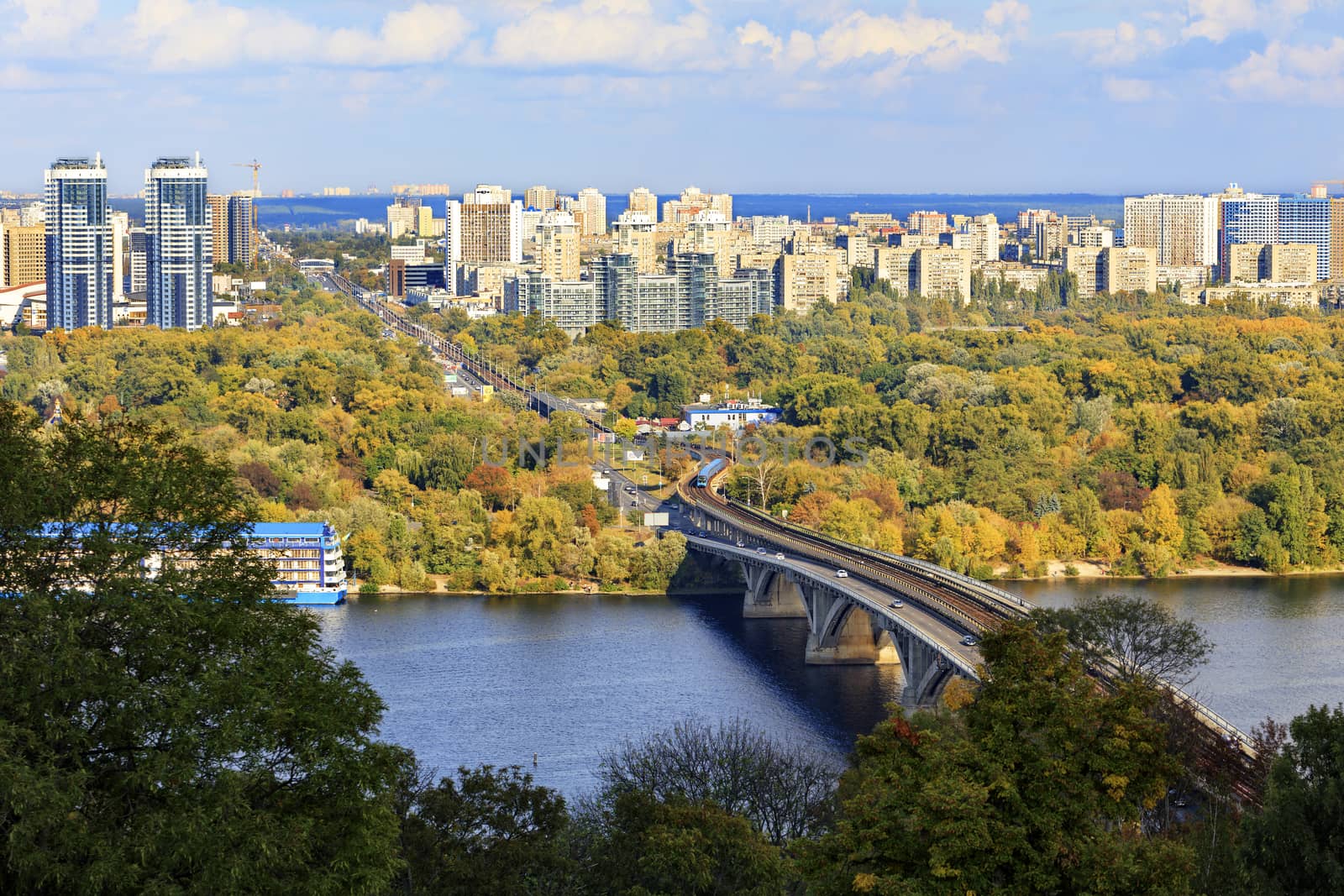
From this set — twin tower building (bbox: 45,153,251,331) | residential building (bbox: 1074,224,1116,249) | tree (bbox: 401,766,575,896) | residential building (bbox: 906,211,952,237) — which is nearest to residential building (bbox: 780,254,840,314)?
residential building (bbox: 1074,224,1116,249)

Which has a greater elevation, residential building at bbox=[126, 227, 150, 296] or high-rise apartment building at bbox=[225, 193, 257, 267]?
high-rise apartment building at bbox=[225, 193, 257, 267]

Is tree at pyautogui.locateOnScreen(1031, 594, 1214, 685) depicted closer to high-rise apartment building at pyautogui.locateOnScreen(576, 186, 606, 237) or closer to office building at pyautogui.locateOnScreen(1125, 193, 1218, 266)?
office building at pyautogui.locateOnScreen(1125, 193, 1218, 266)

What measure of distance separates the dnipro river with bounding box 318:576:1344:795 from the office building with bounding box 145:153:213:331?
29.5m

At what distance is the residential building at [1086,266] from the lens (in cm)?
7219

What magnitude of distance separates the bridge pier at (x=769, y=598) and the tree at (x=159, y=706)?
58.3 feet

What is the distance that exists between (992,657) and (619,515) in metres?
22.6

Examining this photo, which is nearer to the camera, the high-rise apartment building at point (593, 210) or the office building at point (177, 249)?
the office building at point (177, 249)

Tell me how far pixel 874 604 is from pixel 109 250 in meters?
39.2

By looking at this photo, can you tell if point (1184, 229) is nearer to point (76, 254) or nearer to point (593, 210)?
point (593, 210)

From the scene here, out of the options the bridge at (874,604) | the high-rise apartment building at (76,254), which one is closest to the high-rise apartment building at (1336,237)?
the high-rise apartment building at (76,254)

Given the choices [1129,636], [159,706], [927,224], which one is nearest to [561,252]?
[927,224]

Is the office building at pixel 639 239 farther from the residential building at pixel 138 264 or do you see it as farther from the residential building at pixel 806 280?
the residential building at pixel 138 264

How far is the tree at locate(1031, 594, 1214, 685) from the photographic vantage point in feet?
51.7

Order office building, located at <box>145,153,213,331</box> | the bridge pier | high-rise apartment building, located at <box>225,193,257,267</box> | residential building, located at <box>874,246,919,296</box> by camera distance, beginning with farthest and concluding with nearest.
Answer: high-rise apartment building, located at <box>225,193,257,267</box>, residential building, located at <box>874,246,919,296</box>, office building, located at <box>145,153,213,331</box>, the bridge pier
